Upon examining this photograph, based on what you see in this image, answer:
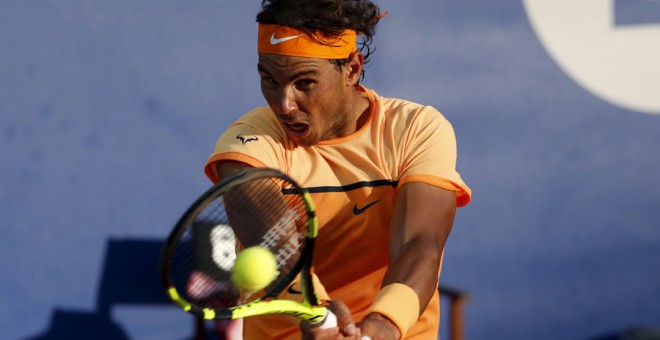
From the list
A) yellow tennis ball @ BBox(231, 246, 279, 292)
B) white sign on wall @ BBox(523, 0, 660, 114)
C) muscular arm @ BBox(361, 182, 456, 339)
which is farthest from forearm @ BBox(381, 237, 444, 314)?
white sign on wall @ BBox(523, 0, 660, 114)

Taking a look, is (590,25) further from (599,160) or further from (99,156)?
(99,156)

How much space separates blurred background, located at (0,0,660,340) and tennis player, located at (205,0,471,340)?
4.96ft

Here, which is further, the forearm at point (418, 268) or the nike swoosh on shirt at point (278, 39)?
the nike swoosh on shirt at point (278, 39)

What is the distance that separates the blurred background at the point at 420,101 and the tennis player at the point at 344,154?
1.51m

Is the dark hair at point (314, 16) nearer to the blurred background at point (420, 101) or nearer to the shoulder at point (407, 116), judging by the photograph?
the shoulder at point (407, 116)

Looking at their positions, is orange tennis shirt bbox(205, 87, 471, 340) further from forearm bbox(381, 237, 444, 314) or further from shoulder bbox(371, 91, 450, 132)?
forearm bbox(381, 237, 444, 314)

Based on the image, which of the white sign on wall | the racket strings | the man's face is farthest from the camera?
the white sign on wall

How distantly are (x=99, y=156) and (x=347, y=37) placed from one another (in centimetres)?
179

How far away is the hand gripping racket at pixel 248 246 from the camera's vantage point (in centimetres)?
208

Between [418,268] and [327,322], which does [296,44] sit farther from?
[327,322]

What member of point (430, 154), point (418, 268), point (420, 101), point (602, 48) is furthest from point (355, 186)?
point (602, 48)

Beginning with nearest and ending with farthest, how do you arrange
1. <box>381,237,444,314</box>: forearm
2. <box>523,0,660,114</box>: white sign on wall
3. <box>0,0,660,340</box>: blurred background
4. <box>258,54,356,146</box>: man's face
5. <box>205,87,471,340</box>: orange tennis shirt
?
1. <box>381,237,444,314</box>: forearm
2. <box>258,54,356,146</box>: man's face
3. <box>205,87,471,340</box>: orange tennis shirt
4. <box>0,0,660,340</box>: blurred background
5. <box>523,0,660,114</box>: white sign on wall

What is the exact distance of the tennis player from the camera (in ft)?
8.08

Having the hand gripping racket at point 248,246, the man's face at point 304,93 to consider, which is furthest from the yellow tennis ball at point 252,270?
the man's face at point 304,93
